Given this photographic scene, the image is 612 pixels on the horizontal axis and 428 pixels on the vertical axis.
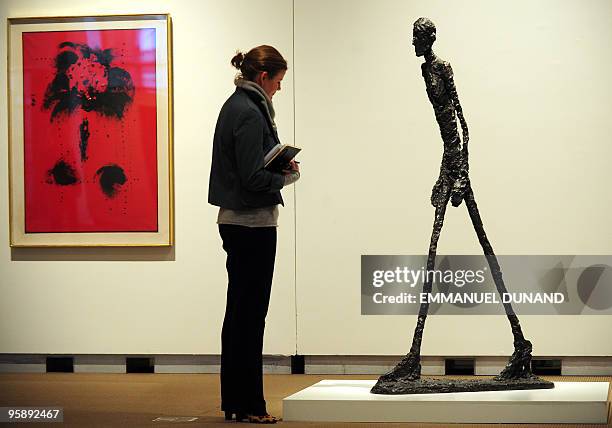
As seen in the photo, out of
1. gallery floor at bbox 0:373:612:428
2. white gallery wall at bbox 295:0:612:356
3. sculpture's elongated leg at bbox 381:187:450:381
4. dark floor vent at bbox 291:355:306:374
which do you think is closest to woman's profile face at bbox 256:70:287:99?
sculpture's elongated leg at bbox 381:187:450:381

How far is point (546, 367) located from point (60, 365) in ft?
10.2

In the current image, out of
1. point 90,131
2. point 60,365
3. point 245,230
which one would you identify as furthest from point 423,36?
point 60,365

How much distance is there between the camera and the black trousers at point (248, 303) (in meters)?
4.83

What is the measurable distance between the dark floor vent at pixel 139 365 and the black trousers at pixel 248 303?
2327mm

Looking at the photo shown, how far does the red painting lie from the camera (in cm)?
706

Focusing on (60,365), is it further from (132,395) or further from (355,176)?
(355,176)

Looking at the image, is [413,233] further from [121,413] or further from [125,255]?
[121,413]

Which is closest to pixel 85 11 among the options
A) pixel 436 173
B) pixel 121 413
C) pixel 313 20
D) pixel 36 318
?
pixel 313 20

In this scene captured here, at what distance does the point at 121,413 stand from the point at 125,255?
1.96m

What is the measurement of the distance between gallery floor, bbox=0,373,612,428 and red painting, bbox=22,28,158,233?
98 cm

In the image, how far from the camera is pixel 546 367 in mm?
6766

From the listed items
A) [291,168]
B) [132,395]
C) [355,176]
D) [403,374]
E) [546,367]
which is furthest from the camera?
[355,176]

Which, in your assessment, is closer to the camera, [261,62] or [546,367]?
[261,62]

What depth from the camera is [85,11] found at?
718 centimetres
